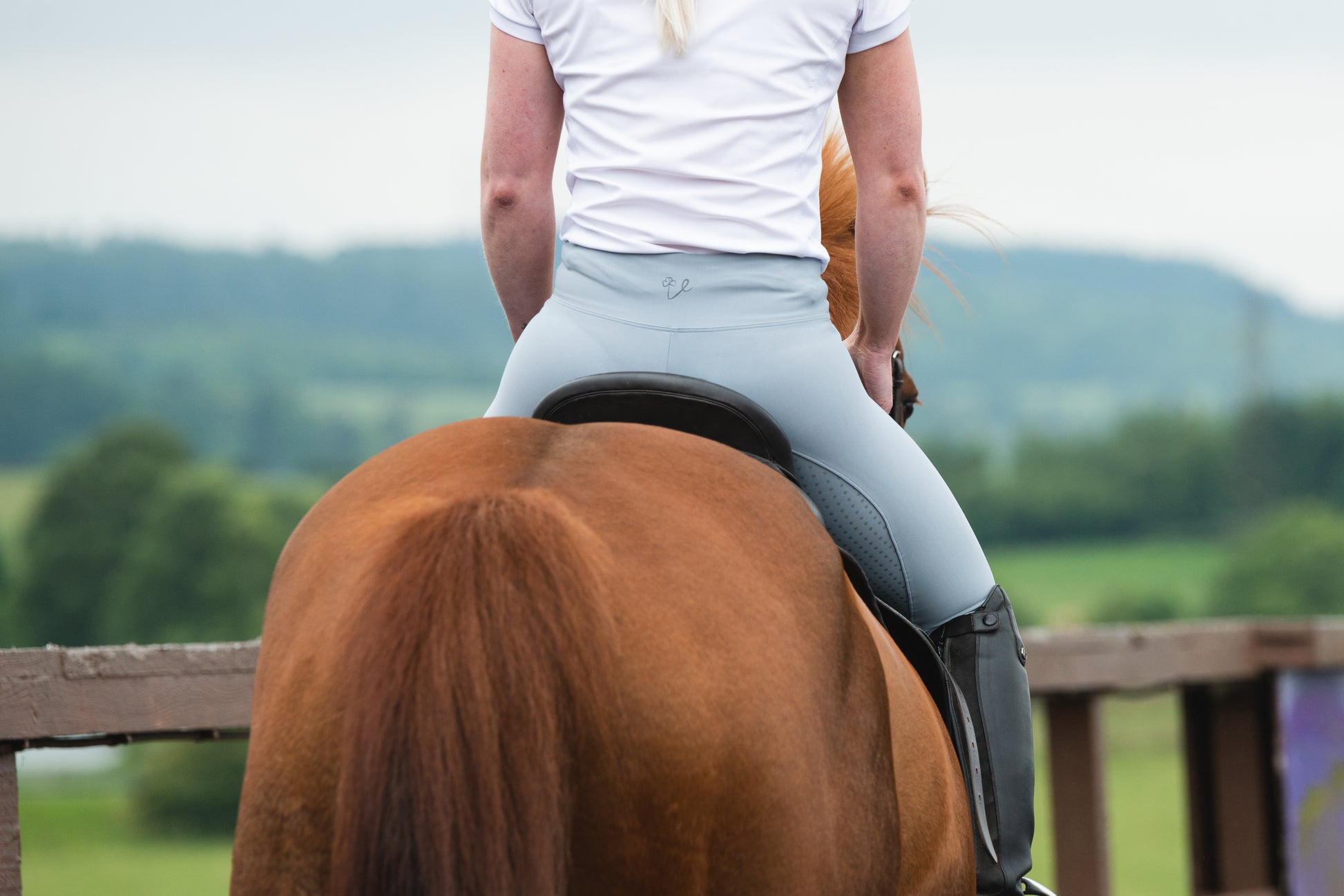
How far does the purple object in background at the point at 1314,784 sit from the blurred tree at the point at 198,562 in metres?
34.7

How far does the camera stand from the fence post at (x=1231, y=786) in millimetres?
5266

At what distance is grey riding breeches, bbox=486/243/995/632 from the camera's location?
188cm

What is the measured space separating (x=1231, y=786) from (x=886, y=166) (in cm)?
420

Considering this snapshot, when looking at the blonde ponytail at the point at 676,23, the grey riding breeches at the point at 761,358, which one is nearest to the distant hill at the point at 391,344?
the grey riding breeches at the point at 761,358

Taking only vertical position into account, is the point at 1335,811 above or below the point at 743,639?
below

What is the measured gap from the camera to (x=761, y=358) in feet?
6.17

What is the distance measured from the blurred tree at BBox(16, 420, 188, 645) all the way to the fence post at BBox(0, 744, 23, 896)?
3800cm

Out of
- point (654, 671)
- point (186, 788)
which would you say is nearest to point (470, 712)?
point (654, 671)

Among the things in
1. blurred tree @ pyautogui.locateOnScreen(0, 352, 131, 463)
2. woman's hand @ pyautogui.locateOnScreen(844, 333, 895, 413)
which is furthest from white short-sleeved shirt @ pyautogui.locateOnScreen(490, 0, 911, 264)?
blurred tree @ pyautogui.locateOnScreen(0, 352, 131, 463)

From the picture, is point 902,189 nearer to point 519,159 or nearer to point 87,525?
point 519,159

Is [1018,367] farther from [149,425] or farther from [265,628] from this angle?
[265,628]

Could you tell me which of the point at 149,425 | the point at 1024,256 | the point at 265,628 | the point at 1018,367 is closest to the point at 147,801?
the point at 149,425

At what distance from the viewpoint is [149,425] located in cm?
4684

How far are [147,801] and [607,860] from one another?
3440cm
